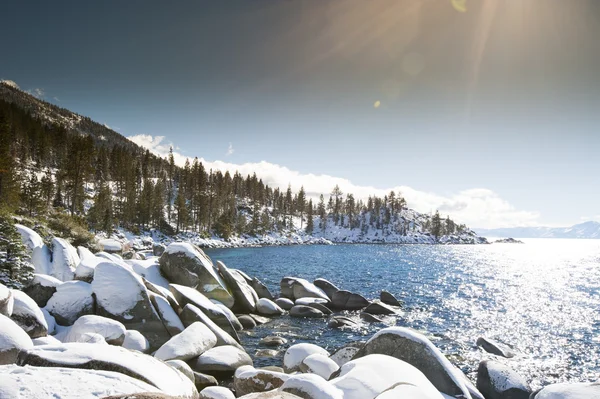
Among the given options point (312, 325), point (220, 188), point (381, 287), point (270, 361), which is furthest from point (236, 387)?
point (220, 188)

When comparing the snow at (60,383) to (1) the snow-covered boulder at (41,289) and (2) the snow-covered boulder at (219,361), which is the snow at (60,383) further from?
(1) the snow-covered boulder at (41,289)

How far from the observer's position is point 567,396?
7.04 m

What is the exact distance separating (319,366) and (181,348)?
5.15m

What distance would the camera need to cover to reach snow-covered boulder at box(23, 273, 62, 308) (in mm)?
12711

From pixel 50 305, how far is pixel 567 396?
16.9 m

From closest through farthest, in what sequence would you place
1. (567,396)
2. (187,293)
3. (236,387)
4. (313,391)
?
(313,391) → (567,396) → (236,387) → (187,293)

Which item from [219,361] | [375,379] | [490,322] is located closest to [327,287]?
[490,322]

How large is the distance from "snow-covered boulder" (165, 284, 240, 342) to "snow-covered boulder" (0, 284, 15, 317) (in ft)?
24.0

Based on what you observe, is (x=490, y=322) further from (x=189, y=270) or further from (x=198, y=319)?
(x=189, y=270)

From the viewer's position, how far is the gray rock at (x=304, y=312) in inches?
858

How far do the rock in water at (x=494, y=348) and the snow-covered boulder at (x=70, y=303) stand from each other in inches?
745

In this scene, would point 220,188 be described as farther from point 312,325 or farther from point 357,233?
point 312,325

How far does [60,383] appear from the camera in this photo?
14.4 feet

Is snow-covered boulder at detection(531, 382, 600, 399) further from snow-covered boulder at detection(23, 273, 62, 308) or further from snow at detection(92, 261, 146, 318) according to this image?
snow-covered boulder at detection(23, 273, 62, 308)
